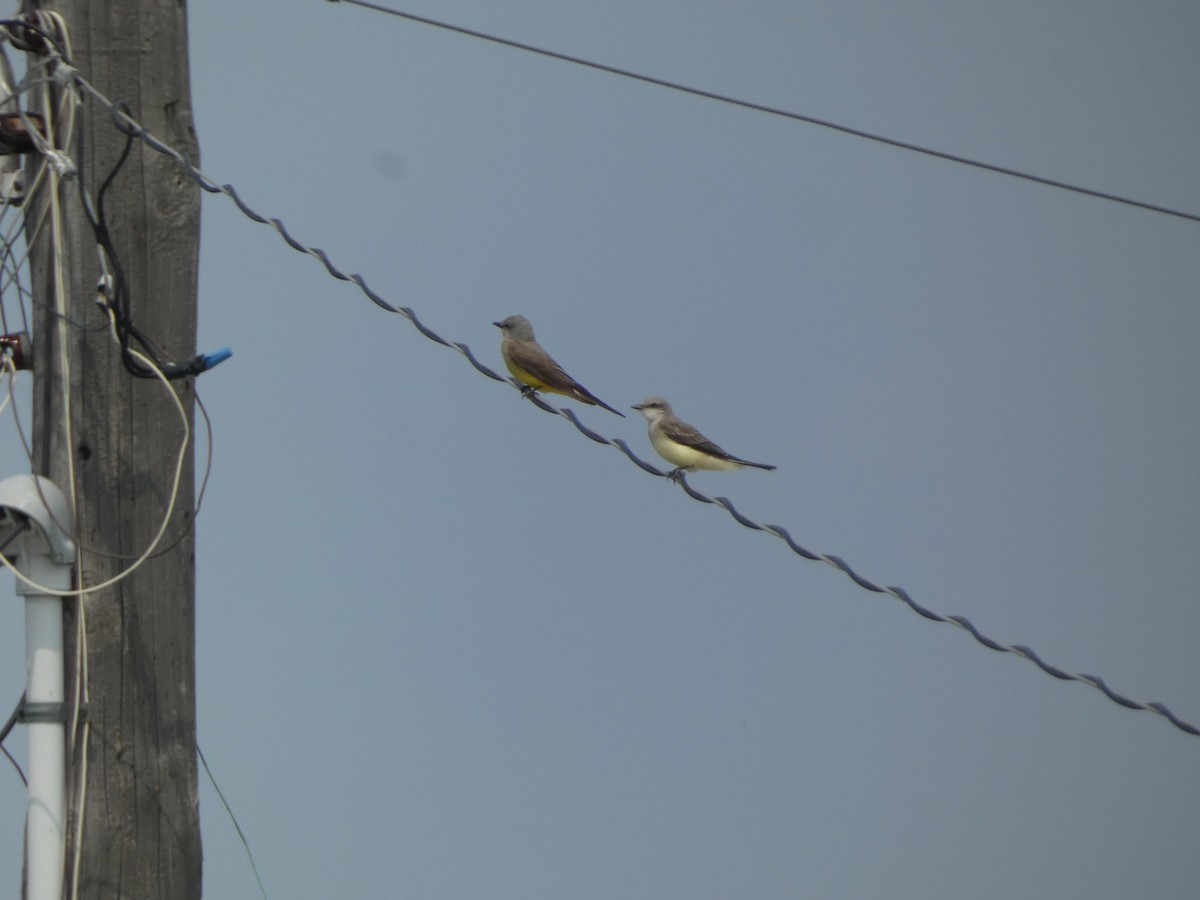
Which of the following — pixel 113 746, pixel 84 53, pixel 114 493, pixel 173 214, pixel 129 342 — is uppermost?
pixel 84 53

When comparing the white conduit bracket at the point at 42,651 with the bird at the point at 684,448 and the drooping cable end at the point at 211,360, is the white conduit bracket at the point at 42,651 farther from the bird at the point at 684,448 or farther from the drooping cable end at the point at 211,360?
the bird at the point at 684,448

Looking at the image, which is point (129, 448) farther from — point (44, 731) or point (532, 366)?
point (532, 366)

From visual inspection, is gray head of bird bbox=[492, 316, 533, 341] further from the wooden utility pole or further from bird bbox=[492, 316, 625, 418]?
the wooden utility pole

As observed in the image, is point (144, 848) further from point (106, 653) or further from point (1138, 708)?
point (1138, 708)

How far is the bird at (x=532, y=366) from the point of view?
9.26m

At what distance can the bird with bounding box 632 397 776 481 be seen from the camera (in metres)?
8.47

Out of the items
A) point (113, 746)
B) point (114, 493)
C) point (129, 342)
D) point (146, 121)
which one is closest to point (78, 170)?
point (146, 121)

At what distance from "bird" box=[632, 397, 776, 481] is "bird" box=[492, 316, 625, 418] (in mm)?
298

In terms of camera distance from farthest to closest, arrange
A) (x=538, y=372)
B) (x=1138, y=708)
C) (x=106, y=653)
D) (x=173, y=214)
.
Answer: (x=538, y=372), (x=173, y=214), (x=106, y=653), (x=1138, y=708)

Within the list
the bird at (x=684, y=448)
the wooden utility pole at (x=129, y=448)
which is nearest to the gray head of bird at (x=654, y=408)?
the bird at (x=684, y=448)

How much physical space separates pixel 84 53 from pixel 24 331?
101 cm

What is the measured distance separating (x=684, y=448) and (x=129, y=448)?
4.39 metres

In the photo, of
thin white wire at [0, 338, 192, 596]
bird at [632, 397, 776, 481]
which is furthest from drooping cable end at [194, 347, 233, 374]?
bird at [632, 397, 776, 481]

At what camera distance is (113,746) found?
15.0 feet
